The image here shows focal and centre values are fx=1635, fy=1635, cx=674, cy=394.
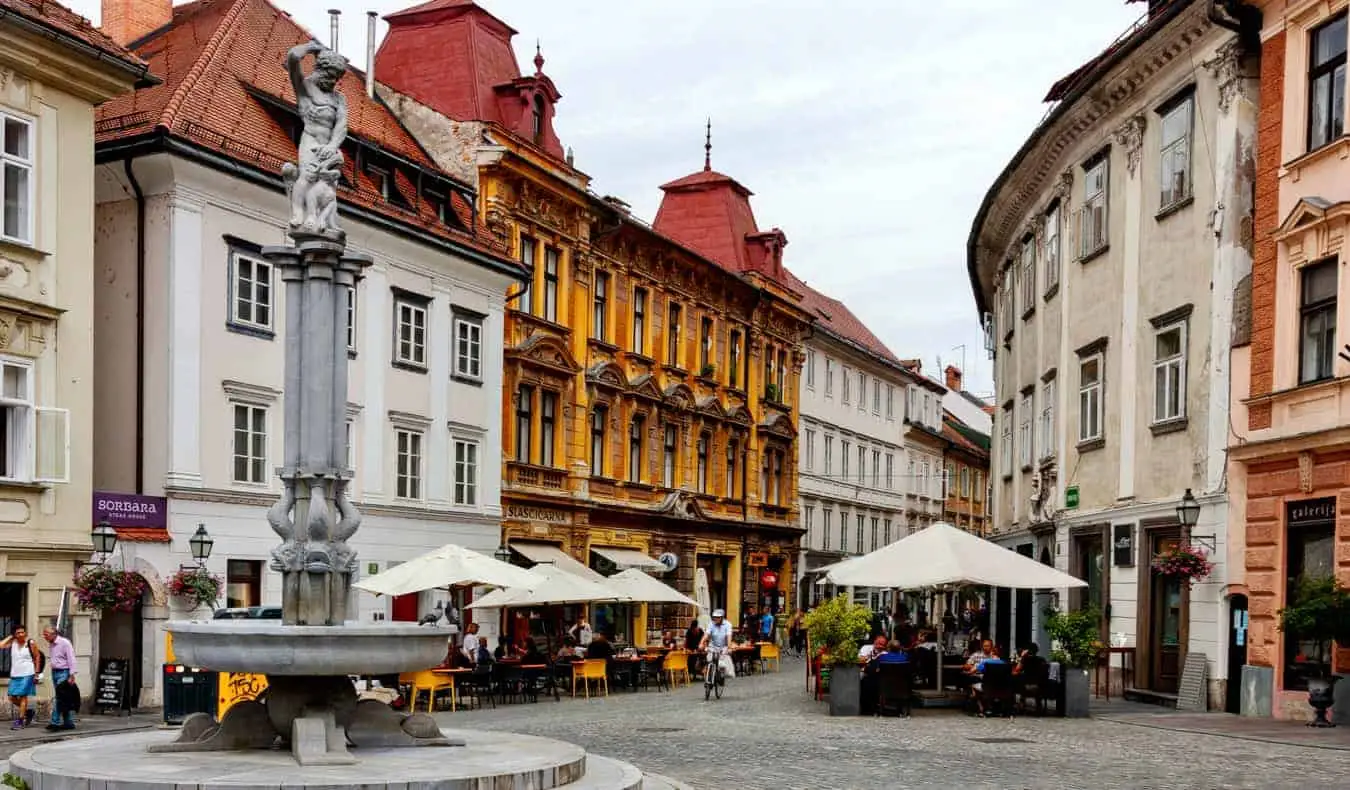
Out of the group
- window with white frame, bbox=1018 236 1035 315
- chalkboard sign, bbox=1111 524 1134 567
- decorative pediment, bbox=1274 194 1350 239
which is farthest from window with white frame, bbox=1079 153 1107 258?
decorative pediment, bbox=1274 194 1350 239

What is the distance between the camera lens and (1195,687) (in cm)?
2388

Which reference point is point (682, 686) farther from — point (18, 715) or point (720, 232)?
A: point (720, 232)

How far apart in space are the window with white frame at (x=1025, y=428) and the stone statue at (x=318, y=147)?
75.1 ft

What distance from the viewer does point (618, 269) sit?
43500 millimetres

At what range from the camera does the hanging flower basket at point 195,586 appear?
26328mm

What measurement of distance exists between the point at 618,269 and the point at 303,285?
29660 mm

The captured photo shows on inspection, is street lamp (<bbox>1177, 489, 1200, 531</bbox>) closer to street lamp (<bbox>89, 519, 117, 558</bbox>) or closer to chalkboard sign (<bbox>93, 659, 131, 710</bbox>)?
street lamp (<bbox>89, 519, 117, 558</bbox>)

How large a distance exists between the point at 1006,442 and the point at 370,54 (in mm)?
17959

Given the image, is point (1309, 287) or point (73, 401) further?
point (73, 401)

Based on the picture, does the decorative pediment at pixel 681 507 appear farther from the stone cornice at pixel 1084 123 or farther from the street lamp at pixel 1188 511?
the street lamp at pixel 1188 511

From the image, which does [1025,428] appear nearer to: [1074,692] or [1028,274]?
[1028,274]

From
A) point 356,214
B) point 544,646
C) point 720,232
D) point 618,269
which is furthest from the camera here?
point 720,232

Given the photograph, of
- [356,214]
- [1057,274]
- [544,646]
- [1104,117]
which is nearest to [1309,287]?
[1104,117]

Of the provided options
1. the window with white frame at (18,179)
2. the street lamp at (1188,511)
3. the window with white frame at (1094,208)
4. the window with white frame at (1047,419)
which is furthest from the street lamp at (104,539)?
the window with white frame at (1047,419)
